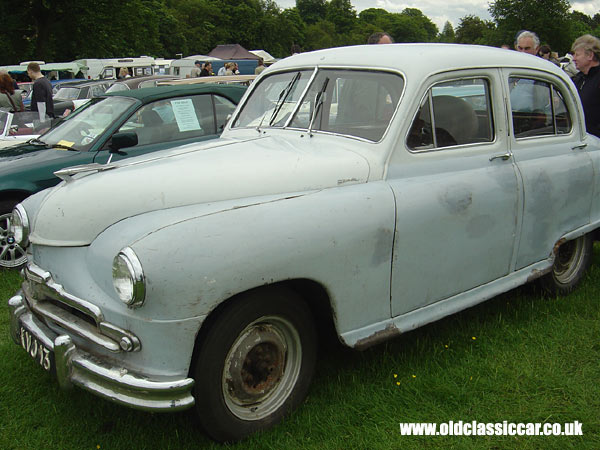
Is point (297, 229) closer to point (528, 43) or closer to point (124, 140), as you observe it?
point (124, 140)

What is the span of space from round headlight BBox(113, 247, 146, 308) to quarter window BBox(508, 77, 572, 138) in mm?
2635

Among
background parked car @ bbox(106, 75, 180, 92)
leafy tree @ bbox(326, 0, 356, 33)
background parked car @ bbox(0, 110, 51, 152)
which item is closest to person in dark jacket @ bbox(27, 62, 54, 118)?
background parked car @ bbox(0, 110, 51, 152)

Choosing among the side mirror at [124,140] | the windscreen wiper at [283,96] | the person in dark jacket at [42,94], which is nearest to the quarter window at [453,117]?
the windscreen wiper at [283,96]

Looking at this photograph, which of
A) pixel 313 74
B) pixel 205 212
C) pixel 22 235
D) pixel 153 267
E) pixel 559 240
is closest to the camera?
pixel 153 267

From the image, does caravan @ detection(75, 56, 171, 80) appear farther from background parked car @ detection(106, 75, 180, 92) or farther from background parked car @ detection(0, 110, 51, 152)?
background parked car @ detection(0, 110, 51, 152)

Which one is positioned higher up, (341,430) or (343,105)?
(343,105)

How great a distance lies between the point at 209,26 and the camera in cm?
8138

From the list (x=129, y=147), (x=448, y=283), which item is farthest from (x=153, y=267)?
(x=129, y=147)

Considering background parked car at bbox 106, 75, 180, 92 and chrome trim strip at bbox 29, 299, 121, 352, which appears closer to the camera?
chrome trim strip at bbox 29, 299, 121, 352

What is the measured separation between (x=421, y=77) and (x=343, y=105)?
0.48 metres

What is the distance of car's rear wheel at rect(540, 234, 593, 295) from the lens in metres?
4.51

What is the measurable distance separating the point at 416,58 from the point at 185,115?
3.28 metres

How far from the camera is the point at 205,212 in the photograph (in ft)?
8.63

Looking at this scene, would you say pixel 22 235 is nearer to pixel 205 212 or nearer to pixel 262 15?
pixel 205 212
